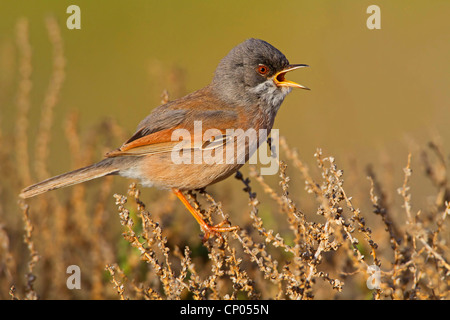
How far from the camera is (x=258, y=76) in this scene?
3.84 metres

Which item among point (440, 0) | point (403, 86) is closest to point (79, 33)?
point (403, 86)

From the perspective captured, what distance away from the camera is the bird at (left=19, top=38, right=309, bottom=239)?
3596mm

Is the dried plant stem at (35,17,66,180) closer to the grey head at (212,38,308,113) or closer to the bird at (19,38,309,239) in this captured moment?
the bird at (19,38,309,239)

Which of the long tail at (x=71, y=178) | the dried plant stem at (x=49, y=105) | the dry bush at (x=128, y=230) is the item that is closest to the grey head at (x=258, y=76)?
the dry bush at (x=128, y=230)

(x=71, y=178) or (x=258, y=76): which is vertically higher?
(x=258, y=76)

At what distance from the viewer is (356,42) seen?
927cm

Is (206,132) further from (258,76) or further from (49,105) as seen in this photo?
(49,105)

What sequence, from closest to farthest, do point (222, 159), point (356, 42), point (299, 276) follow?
point (299, 276) < point (222, 159) < point (356, 42)

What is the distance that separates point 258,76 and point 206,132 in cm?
61

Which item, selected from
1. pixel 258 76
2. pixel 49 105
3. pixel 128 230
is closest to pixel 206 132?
pixel 258 76

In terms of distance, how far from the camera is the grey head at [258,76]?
3.81 m

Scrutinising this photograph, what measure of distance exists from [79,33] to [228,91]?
7318 mm

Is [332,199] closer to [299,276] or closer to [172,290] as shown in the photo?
[299,276]

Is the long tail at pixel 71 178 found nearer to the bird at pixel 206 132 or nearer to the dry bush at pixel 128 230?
the bird at pixel 206 132
